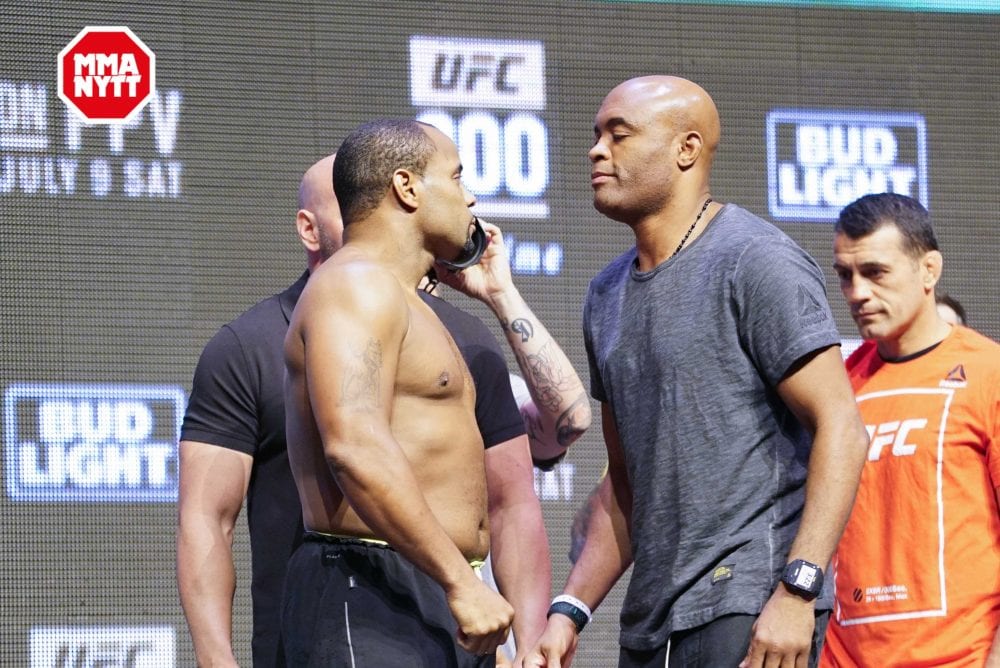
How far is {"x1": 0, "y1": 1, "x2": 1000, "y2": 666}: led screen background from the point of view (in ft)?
11.2

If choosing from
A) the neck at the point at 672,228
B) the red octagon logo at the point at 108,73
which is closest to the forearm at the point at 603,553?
the neck at the point at 672,228

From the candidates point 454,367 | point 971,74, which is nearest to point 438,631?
point 454,367

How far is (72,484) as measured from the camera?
11.1 ft

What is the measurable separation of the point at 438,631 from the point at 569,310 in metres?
1.84

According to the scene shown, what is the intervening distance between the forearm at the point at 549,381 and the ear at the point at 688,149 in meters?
0.78

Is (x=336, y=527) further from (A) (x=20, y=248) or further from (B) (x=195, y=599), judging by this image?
(A) (x=20, y=248)

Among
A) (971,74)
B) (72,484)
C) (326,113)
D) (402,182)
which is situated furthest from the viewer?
(971,74)

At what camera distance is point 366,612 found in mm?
1855

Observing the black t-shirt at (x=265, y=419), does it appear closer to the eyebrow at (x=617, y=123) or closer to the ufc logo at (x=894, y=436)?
the eyebrow at (x=617, y=123)

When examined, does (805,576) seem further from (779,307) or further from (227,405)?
(227,405)

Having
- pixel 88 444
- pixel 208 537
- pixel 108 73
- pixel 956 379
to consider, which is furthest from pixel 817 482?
pixel 108 73

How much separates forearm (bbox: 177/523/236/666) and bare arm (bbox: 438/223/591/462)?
0.70m

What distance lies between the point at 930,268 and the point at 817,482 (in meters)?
0.91

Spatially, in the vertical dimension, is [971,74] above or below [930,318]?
above
